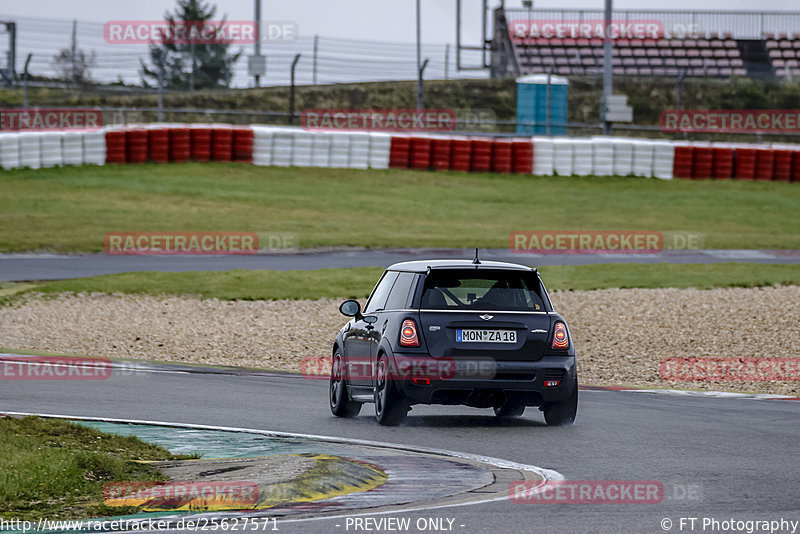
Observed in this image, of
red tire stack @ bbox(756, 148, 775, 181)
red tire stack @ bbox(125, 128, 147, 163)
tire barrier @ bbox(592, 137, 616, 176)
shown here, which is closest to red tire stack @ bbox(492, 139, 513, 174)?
tire barrier @ bbox(592, 137, 616, 176)

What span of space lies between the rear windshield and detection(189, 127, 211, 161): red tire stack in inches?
1057

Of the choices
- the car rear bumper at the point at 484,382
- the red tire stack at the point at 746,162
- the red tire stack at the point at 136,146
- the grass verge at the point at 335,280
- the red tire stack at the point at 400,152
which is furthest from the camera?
the red tire stack at the point at 746,162

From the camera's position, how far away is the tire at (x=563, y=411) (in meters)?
9.80

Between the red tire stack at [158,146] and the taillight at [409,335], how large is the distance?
27.0 m

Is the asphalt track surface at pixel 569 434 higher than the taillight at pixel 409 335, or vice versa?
the taillight at pixel 409 335

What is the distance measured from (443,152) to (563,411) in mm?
28207

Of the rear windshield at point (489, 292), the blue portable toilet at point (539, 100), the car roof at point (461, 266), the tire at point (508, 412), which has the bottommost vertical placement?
the tire at point (508, 412)

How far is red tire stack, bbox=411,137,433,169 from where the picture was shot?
3747cm

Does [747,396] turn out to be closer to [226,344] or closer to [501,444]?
[501,444]

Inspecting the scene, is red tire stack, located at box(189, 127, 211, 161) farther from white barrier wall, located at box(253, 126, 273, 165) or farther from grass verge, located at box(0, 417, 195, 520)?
grass verge, located at box(0, 417, 195, 520)

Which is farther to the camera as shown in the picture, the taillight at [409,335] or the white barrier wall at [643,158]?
the white barrier wall at [643,158]

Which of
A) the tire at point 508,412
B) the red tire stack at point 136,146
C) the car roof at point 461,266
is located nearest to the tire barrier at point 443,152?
the red tire stack at point 136,146

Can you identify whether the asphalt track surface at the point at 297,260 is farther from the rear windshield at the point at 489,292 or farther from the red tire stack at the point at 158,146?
the rear windshield at the point at 489,292

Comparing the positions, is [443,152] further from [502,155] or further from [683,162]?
[683,162]
